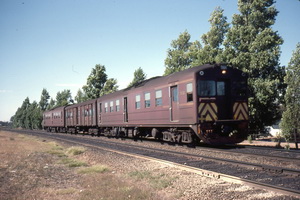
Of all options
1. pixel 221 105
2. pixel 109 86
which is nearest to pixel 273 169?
pixel 221 105

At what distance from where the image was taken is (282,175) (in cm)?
747

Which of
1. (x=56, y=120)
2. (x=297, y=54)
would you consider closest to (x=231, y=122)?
(x=297, y=54)

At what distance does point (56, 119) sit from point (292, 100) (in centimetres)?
3381

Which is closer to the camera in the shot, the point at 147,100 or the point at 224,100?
the point at 224,100

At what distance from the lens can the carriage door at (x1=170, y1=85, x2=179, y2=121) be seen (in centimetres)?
1399

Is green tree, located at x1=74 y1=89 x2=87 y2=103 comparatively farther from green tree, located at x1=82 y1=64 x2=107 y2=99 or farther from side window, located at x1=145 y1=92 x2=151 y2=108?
side window, located at x1=145 y1=92 x2=151 y2=108

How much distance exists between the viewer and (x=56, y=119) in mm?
42250

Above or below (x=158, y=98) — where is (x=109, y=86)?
above

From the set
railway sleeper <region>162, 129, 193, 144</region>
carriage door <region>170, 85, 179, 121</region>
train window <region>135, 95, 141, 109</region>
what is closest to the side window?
train window <region>135, 95, 141, 109</region>

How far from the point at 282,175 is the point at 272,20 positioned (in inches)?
810

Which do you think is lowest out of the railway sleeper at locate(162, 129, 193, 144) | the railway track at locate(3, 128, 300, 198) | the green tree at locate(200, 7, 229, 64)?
the railway track at locate(3, 128, 300, 198)

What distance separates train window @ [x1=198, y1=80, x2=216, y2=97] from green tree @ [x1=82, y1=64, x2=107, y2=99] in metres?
47.0

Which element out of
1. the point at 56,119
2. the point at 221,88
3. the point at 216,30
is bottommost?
the point at 56,119

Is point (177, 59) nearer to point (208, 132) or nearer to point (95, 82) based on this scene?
point (95, 82)
